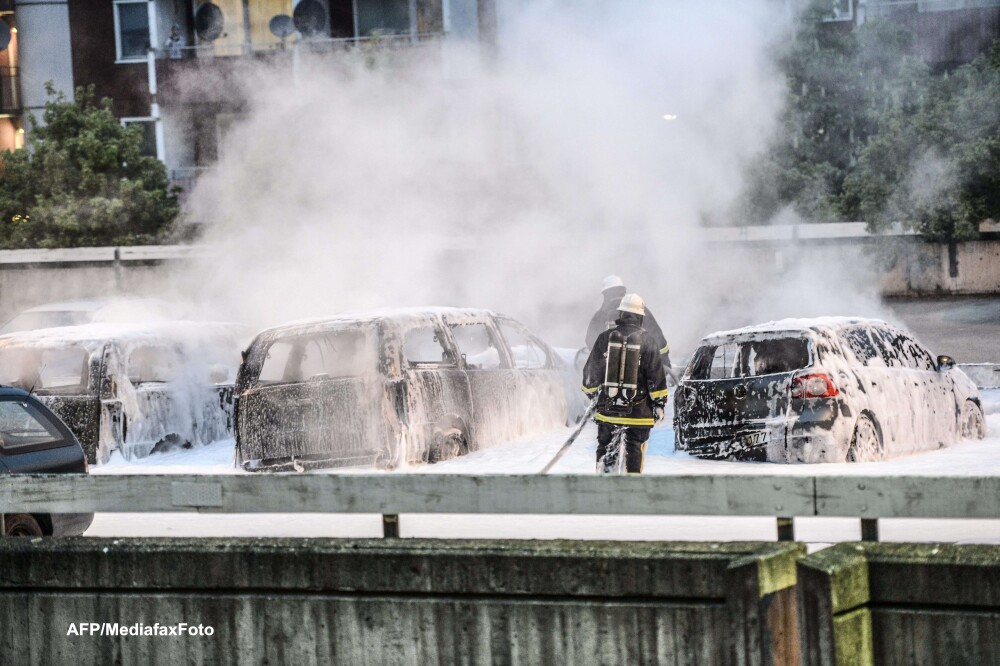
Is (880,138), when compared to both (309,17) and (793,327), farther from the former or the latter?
(309,17)

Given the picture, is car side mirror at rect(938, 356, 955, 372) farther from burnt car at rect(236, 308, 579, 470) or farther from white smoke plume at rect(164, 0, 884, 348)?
white smoke plume at rect(164, 0, 884, 348)

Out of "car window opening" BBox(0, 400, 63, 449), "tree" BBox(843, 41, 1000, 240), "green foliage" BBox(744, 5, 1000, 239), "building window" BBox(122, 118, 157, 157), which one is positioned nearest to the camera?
"car window opening" BBox(0, 400, 63, 449)

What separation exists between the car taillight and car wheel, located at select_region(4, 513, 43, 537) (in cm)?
624

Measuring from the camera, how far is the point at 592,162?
2128 cm

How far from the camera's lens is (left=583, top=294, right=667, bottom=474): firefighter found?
10047 millimetres

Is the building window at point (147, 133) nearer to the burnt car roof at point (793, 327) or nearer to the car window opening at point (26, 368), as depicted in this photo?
the car window opening at point (26, 368)

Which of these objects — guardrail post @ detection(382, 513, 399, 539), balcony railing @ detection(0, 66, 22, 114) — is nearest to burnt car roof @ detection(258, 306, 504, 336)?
guardrail post @ detection(382, 513, 399, 539)

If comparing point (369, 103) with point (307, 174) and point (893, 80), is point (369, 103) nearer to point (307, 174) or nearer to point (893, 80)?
point (307, 174)

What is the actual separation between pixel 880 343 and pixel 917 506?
768 cm

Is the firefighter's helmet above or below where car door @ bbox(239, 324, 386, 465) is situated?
above

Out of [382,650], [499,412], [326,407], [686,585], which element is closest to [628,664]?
[686,585]

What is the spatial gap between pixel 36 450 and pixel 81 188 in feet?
69.4

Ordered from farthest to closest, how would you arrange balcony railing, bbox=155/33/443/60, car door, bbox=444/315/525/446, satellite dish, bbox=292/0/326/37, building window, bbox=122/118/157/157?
building window, bbox=122/118/157/157, satellite dish, bbox=292/0/326/37, balcony railing, bbox=155/33/443/60, car door, bbox=444/315/525/446

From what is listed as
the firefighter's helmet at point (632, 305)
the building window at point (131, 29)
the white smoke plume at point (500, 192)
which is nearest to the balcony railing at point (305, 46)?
the white smoke plume at point (500, 192)
